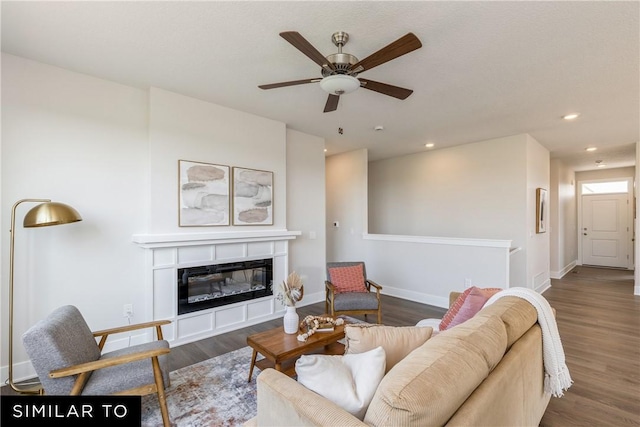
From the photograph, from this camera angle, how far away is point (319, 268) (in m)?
4.84

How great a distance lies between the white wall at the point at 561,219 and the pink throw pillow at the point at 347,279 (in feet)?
17.3

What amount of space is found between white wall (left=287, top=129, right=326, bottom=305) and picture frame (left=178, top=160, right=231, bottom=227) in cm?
112

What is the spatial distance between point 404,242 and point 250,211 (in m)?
2.68

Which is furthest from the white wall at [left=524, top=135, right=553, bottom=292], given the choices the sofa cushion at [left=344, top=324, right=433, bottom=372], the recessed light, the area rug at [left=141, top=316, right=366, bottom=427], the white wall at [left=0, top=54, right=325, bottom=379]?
the white wall at [left=0, top=54, right=325, bottom=379]

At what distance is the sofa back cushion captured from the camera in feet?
2.96

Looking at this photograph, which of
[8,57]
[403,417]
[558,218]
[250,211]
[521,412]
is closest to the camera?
[403,417]

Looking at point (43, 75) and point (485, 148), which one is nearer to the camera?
point (43, 75)

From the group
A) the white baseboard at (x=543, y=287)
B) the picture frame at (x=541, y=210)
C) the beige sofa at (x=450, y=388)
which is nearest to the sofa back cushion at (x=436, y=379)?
the beige sofa at (x=450, y=388)

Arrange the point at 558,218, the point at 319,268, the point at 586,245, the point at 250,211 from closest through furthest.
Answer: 1. the point at 250,211
2. the point at 319,268
3. the point at 558,218
4. the point at 586,245

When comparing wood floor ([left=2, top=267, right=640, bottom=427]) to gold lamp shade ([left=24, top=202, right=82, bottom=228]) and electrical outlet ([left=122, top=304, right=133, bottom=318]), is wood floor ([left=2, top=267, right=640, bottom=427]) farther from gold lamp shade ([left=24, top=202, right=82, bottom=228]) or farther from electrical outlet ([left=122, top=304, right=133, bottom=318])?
gold lamp shade ([left=24, top=202, right=82, bottom=228])

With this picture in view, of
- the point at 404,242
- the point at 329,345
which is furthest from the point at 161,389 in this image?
the point at 404,242

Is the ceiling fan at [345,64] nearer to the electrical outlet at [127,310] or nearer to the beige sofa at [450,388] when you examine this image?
the beige sofa at [450,388]

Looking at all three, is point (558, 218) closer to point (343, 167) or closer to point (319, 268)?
point (343, 167)

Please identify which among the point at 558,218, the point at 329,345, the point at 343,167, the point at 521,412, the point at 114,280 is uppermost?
the point at 343,167
